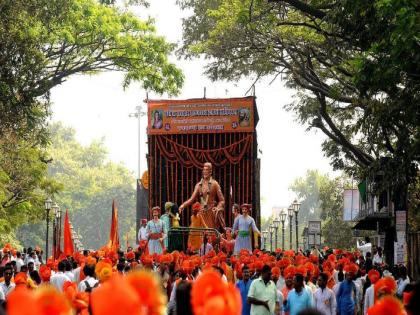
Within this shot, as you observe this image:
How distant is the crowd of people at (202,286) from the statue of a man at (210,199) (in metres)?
2.15

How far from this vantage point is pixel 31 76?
1288 inches

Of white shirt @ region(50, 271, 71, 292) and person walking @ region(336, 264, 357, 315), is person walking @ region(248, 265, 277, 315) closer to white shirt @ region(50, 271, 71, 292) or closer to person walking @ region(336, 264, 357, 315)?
person walking @ region(336, 264, 357, 315)

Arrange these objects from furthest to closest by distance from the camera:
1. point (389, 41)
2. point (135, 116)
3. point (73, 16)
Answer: point (135, 116) < point (73, 16) < point (389, 41)

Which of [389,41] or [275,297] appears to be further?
[389,41]

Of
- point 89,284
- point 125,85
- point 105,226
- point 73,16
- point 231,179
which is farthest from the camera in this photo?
point 105,226

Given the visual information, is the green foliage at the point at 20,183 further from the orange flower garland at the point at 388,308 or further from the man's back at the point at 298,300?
the orange flower garland at the point at 388,308

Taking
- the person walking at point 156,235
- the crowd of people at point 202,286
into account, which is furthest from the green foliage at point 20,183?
the crowd of people at point 202,286

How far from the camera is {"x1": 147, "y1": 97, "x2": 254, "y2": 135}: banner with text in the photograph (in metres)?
34.4

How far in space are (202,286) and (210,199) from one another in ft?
88.7

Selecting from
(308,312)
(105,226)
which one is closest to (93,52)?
(308,312)

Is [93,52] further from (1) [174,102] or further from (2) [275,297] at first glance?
(2) [275,297]

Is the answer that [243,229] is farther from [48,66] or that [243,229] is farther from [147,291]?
[147,291]

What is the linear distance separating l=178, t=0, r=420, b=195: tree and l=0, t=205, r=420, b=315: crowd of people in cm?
274

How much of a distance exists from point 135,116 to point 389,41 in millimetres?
91849
